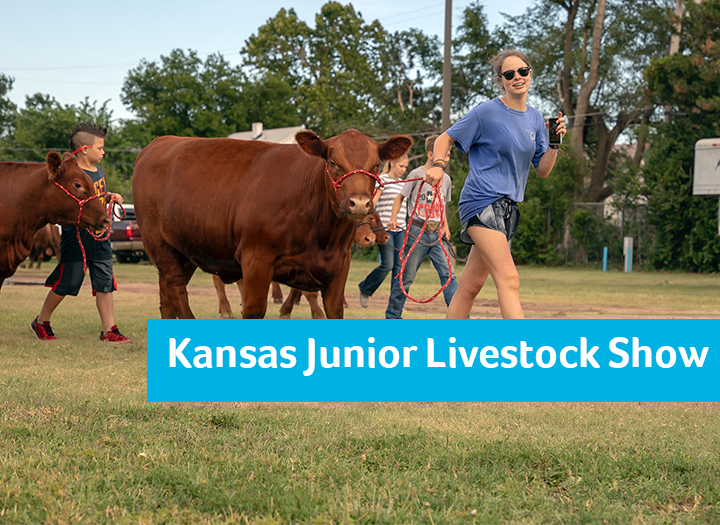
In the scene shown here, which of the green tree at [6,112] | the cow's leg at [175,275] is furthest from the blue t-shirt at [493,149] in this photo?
the green tree at [6,112]

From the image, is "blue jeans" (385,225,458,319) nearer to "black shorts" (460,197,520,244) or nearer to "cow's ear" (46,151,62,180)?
"cow's ear" (46,151,62,180)

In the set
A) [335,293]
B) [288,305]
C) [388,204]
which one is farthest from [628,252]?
[335,293]

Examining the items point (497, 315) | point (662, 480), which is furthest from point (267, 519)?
point (497, 315)

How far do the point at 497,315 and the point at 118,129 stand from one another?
58236 mm

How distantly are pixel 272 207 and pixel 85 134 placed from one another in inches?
129

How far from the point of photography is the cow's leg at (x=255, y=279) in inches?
230

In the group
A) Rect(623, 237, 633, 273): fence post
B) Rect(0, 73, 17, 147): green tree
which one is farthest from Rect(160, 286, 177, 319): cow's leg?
Rect(0, 73, 17, 147): green tree

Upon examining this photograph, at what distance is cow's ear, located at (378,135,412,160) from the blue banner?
6.43ft

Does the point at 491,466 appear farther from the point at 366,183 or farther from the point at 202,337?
the point at 366,183

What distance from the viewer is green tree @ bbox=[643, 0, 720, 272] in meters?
26.6

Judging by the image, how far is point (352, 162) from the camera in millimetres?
5430

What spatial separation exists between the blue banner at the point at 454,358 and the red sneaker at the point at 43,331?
4.61 meters

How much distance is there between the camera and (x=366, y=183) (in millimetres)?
5359

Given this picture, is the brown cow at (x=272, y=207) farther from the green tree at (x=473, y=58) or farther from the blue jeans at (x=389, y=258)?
the green tree at (x=473, y=58)
